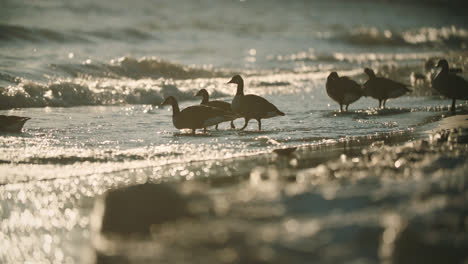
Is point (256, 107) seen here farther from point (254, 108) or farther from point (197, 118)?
point (197, 118)

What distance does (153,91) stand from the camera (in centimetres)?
1773


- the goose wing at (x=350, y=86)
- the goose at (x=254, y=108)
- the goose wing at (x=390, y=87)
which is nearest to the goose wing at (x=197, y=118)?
the goose at (x=254, y=108)

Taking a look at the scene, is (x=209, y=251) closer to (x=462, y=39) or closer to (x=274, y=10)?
(x=462, y=39)

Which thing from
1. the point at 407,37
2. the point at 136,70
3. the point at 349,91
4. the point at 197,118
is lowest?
the point at 197,118

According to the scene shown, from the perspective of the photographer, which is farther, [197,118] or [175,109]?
[175,109]

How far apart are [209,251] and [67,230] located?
5.43 ft

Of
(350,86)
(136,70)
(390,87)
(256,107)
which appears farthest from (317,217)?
(136,70)

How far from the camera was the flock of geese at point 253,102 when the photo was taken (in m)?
11.4

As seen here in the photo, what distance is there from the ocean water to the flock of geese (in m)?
0.28

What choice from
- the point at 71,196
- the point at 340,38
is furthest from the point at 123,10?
the point at 71,196

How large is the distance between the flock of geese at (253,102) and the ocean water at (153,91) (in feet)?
0.93

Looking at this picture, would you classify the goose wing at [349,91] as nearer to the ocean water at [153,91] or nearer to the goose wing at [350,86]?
the goose wing at [350,86]

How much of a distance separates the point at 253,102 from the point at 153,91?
621 cm

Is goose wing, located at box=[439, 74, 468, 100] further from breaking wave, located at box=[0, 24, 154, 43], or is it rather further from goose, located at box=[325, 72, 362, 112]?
breaking wave, located at box=[0, 24, 154, 43]
